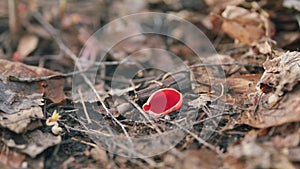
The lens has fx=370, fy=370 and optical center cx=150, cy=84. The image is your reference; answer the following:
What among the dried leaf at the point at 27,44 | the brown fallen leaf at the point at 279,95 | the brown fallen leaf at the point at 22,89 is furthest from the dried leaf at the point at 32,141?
the dried leaf at the point at 27,44

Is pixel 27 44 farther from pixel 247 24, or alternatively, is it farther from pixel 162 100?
pixel 247 24

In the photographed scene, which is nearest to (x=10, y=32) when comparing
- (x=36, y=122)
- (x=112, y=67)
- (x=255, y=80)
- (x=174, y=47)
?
(x=112, y=67)

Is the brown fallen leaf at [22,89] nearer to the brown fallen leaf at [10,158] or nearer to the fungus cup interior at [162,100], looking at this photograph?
the brown fallen leaf at [10,158]

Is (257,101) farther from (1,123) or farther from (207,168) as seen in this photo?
(1,123)

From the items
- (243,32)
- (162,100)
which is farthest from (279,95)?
(243,32)

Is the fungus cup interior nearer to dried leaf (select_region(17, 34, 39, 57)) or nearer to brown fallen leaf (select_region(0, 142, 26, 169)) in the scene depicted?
brown fallen leaf (select_region(0, 142, 26, 169))

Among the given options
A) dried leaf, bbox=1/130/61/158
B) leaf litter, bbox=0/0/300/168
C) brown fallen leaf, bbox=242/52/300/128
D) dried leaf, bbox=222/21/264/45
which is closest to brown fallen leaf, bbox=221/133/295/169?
leaf litter, bbox=0/0/300/168

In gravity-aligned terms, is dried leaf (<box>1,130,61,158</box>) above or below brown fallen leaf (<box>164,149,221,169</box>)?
above
